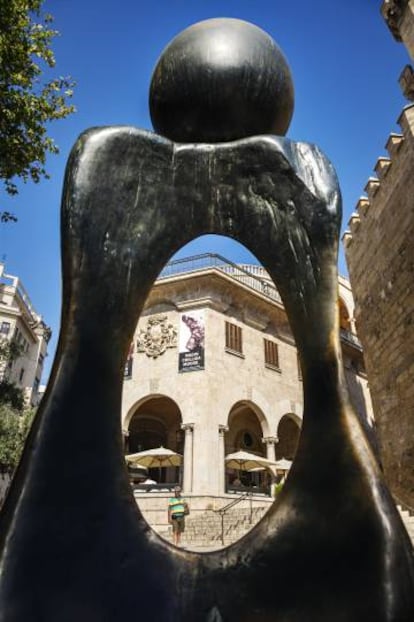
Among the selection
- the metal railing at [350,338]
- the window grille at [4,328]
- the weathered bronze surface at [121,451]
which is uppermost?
the window grille at [4,328]

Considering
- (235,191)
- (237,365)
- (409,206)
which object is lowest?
(235,191)

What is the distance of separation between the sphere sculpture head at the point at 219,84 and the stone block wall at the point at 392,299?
8810 millimetres

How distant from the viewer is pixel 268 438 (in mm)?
17688

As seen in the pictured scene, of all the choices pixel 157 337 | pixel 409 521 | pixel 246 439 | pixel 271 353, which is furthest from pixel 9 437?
pixel 409 521

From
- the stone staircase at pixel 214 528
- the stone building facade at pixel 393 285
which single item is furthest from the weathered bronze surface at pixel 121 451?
the stone staircase at pixel 214 528

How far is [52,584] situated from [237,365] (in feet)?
54.6

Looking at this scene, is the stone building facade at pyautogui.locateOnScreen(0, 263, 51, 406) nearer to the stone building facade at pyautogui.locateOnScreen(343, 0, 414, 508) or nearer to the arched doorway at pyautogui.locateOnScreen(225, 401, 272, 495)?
the arched doorway at pyautogui.locateOnScreen(225, 401, 272, 495)

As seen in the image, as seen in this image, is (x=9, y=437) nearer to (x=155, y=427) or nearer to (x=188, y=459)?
(x=155, y=427)

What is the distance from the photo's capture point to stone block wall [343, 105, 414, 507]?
383 inches

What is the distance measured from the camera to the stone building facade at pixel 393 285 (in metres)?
9.77

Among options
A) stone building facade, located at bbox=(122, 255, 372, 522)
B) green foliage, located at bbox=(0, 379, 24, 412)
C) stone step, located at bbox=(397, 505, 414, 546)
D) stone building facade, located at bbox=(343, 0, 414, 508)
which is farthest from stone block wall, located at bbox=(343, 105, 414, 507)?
green foliage, located at bbox=(0, 379, 24, 412)

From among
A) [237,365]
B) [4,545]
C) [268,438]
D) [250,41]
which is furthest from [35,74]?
[268,438]

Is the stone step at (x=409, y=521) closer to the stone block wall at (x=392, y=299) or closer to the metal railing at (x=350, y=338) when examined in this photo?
the stone block wall at (x=392, y=299)

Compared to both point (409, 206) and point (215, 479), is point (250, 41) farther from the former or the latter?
point (215, 479)
